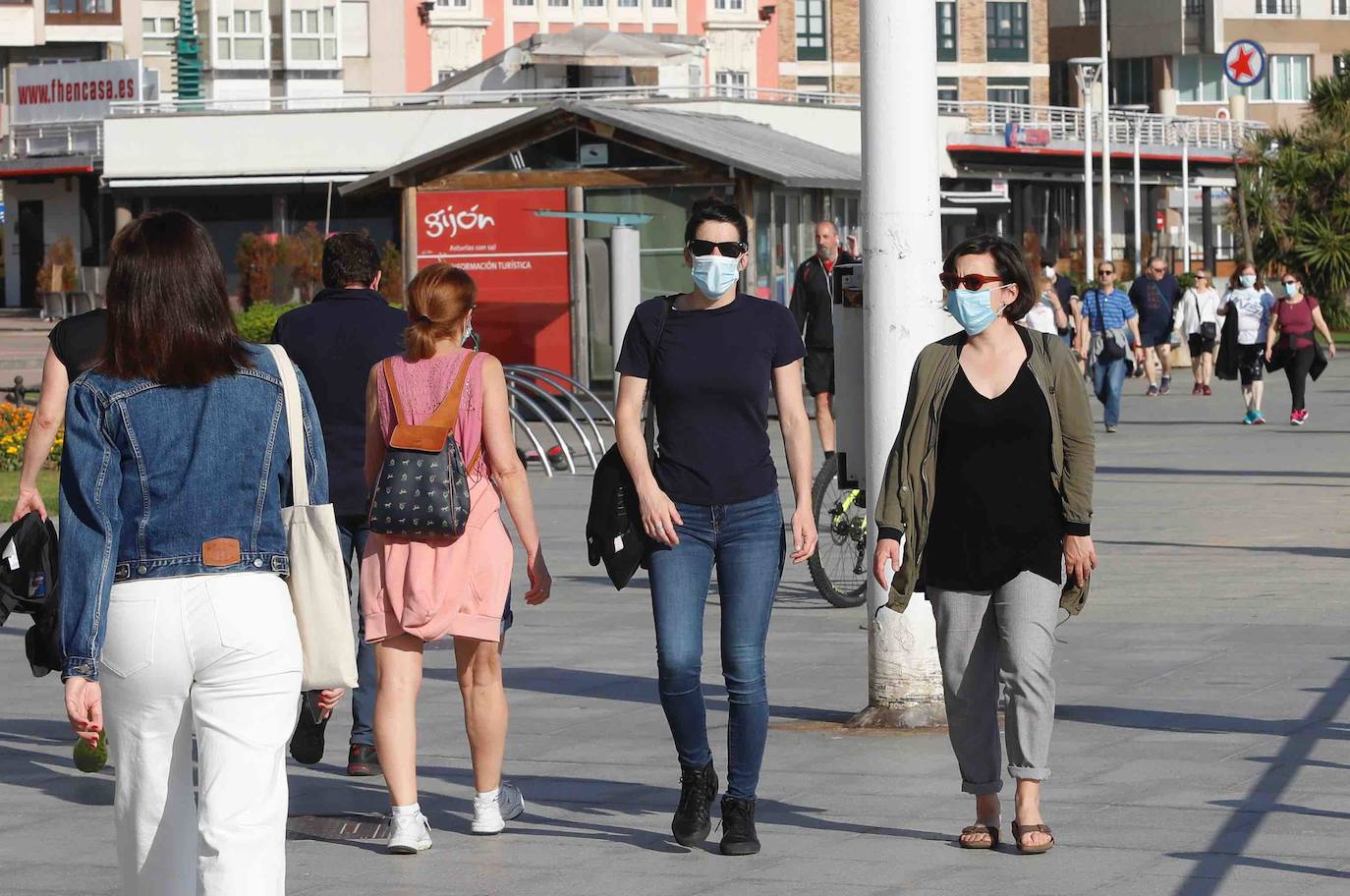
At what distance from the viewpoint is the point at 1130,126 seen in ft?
231

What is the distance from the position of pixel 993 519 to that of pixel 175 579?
2591 millimetres

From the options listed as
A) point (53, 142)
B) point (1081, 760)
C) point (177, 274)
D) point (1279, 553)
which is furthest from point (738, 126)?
point (53, 142)

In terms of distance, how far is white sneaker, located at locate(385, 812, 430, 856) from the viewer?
6691 millimetres

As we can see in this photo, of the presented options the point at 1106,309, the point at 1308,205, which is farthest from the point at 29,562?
the point at 1308,205

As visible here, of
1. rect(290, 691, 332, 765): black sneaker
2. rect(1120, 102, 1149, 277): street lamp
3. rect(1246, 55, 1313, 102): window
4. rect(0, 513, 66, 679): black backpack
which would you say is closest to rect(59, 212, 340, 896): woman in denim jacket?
rect(0, 513, 66, 679): black backpack

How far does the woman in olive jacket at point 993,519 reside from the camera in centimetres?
652

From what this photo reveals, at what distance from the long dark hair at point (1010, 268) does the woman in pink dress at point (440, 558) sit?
1370 millimetres

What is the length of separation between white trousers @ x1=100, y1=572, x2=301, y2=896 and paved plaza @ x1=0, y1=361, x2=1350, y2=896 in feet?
5.12

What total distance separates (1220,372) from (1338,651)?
1746 centimetres

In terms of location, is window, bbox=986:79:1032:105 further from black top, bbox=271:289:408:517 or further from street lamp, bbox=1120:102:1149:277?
black top, bbox=271:289:408:517

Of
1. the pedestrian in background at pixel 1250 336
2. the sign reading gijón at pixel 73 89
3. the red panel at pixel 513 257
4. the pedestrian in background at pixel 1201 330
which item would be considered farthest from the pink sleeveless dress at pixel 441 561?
the sign reading gijón at pixel 73 89

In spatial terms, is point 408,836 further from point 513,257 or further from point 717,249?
point 513,257

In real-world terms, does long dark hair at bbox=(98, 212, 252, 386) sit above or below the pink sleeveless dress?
above

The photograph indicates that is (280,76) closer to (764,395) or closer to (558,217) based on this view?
(558,217)
